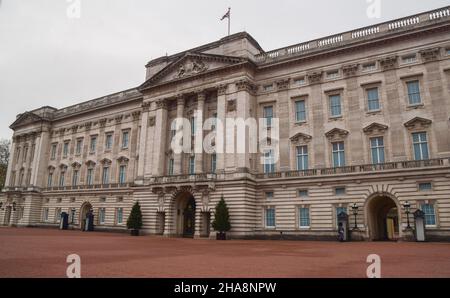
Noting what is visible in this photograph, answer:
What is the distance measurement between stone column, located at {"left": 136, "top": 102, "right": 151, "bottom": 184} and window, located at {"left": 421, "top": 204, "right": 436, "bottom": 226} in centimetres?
3208

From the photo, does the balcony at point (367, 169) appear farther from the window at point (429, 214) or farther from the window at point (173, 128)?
the window at point (173, 128)

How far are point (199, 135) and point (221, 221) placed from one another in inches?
458

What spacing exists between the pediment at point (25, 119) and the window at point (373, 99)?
57684 millimetres

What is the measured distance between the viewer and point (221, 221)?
3569 cm

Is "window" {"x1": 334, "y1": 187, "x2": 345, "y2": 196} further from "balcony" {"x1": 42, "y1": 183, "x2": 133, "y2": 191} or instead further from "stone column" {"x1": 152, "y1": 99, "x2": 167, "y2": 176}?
"balcony" {"x1": 42, "y1": 183, "x2": 133, "y2": 191}

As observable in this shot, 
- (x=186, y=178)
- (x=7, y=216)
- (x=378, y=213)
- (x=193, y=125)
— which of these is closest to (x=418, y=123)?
(x=378, y=213)

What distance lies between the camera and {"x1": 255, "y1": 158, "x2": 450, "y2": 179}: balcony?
99.8 feet

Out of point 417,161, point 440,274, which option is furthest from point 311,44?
point 440,274

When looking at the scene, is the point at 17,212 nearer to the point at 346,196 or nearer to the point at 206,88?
the point at 206,88

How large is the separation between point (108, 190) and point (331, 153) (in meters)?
34.5

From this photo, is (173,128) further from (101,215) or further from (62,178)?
(62,178)

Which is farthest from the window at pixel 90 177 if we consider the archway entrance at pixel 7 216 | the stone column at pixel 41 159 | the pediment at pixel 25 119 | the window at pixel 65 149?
the archway entrance at pixel 7 216

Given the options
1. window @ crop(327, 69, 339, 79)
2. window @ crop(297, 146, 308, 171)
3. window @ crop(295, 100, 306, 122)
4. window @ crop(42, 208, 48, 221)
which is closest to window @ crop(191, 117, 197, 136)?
window @ crop(295, 100, 306, 122)

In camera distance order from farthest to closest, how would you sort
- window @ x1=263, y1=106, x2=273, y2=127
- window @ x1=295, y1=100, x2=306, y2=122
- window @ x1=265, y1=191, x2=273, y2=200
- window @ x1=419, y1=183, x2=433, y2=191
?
window @ x1=263, y1=106, x2=273, y2=127
window @ x1=295, y1=100, x2=306, y2=122
window @ x1=265, y1=191, x2=273, y2=200
window @ x1=419, y1=183, x2=433, y2=191
